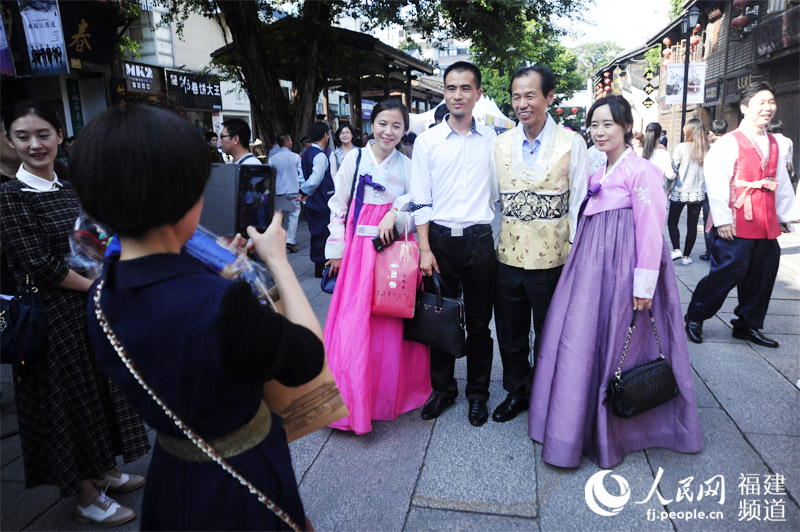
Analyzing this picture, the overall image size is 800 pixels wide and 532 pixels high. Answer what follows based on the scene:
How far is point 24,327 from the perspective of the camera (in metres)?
2.06

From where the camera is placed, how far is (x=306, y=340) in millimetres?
1045

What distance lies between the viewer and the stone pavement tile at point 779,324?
163 inches

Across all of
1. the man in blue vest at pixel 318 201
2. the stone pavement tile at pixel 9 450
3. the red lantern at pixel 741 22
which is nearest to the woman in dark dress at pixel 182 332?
the stone pavement tile at pixel 9 450

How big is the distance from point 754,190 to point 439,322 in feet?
8.23

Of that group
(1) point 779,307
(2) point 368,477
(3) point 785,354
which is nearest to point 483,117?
(1) point 779,307

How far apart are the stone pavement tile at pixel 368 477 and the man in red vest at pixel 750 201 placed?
2.49 m

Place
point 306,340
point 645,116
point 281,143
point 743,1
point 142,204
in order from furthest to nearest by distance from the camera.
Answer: point 645,116, point 743,1, point 281,143, point 306,340, point 142,204

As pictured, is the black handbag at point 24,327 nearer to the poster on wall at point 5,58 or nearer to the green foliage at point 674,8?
the poster on wall at point 5,58

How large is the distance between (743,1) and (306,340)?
1571 cm

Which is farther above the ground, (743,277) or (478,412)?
(743,277)

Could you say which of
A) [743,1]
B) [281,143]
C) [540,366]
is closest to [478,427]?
[540,366]

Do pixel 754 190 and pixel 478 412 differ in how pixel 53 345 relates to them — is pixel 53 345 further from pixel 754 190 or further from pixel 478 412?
pixel 754 190

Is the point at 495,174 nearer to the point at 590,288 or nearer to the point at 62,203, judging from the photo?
the point at 590,288

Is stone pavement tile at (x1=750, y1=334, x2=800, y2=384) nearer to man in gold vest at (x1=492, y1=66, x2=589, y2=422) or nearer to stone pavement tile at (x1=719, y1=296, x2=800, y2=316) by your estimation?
stone pavement tile at (x1=719, y1=296, x2=800, y2=316)
